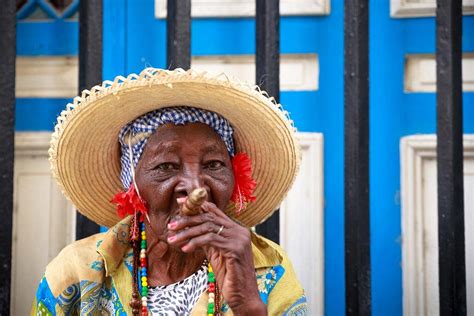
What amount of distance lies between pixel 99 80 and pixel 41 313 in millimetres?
953

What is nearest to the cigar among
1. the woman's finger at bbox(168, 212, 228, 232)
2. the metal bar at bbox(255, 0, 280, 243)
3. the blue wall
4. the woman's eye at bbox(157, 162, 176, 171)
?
the woman's finger at bbox(168, 212, 228, 232)

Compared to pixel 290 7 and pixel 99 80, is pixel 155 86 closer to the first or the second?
pixel 99 80

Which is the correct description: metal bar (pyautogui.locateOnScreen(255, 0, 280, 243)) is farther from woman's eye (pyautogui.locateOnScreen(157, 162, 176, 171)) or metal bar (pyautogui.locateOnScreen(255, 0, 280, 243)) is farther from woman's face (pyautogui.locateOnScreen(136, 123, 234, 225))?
woman's eye (pyautogui.locateOnScreen(157, 162, 176, 171))

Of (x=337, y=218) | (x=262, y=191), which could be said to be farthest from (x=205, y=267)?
(x=337, y=218)

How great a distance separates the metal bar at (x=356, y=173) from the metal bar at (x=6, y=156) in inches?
50.6

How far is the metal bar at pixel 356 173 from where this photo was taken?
142 inches

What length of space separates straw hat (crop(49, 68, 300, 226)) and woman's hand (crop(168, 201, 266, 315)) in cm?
47

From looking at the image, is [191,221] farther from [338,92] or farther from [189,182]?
[338,92]

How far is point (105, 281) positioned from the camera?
3.17m

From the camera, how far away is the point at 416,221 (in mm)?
4188

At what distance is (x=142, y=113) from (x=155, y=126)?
3.1 inches

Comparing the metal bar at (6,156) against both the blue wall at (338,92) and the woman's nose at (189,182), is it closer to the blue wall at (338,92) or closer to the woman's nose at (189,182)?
the blue wall at (338,92)

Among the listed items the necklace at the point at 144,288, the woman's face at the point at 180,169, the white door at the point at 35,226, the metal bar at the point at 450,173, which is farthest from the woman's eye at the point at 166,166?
the white door at the point at 35,226

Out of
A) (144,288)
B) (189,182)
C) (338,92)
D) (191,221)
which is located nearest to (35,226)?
(144,288)
